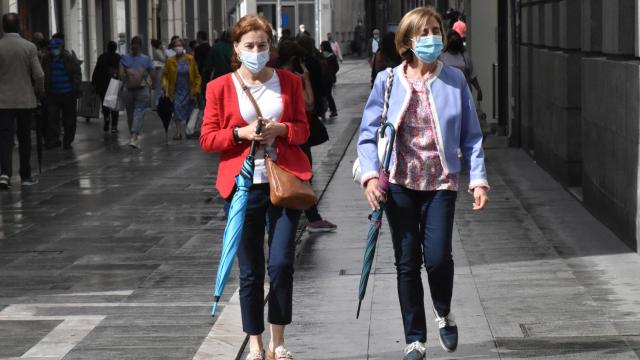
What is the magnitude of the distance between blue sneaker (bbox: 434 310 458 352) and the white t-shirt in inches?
41.1

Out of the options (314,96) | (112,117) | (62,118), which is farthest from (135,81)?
(314,96)

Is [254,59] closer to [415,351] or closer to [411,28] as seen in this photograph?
[411,28]

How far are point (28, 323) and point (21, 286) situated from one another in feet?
4.25

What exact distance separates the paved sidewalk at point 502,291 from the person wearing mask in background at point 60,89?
895 cm

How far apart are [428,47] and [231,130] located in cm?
95

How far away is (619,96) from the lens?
10.9 metres

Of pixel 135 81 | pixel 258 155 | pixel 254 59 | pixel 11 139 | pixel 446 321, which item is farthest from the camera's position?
pixel 135 81

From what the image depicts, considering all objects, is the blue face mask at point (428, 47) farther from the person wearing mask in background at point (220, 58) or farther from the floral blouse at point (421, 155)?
the person wearing mask in background at point (220, 58)

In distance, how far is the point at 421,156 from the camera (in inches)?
257

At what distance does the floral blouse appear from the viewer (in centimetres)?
653

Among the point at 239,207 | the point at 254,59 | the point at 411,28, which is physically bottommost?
the point at 239,207

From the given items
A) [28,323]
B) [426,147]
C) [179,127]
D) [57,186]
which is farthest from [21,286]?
[179,127]

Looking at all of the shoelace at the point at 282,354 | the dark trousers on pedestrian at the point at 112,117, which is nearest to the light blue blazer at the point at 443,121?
the shoelace at the point at 282,354

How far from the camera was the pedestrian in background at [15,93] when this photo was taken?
15633 millimetres
